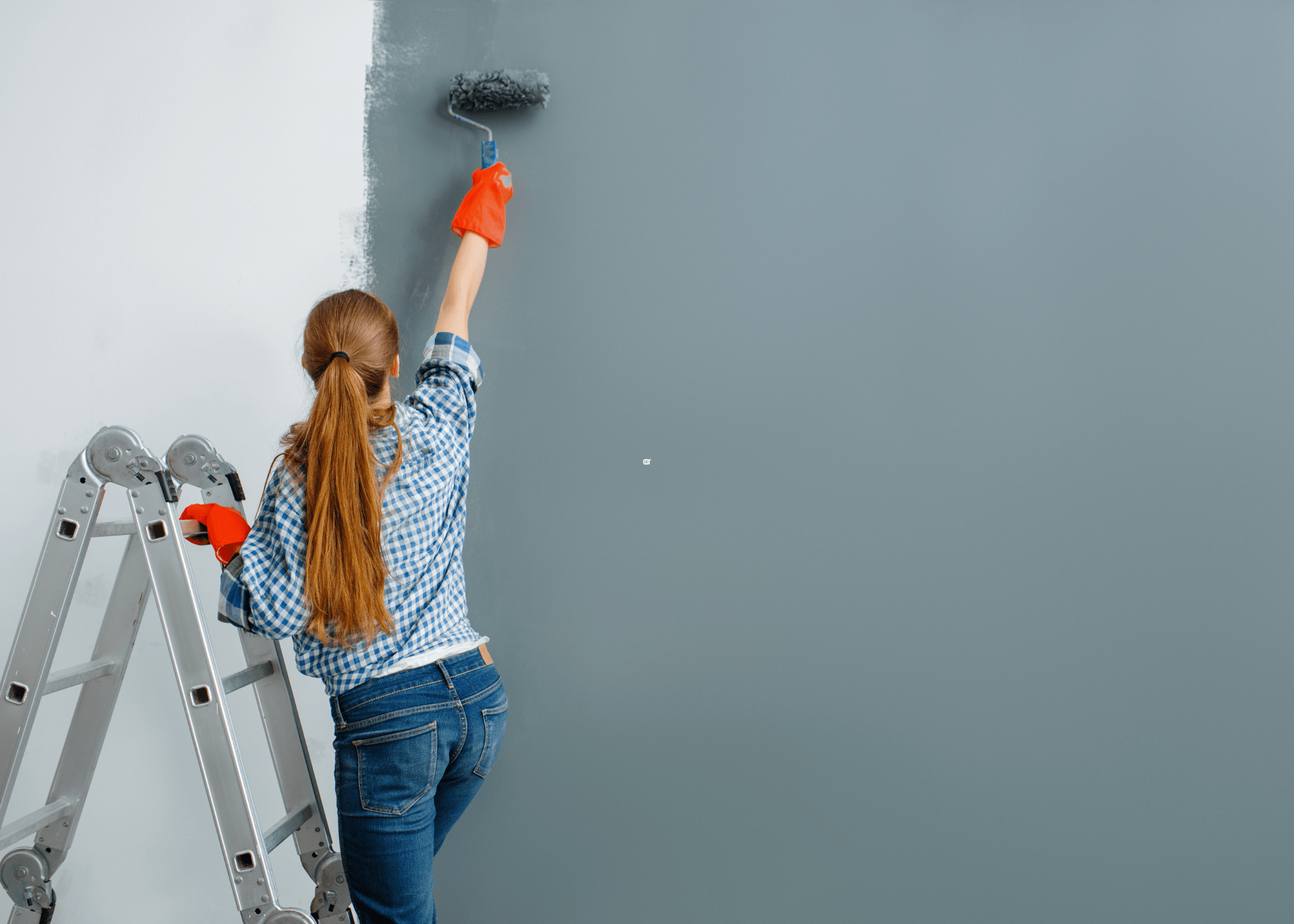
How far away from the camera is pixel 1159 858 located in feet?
3.79

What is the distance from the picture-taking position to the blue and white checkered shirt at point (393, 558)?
2.93ft

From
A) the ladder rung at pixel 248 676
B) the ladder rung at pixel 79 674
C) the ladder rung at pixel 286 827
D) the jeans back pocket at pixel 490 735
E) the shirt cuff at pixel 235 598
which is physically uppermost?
the shirt cuff at pixel 235 598

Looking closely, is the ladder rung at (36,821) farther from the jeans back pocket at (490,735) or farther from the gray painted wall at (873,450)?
the gray painted wall at (873,450)

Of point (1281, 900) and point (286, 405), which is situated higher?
point (286, 405)

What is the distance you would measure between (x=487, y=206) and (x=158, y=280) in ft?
2.00

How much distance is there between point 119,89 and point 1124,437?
5.79 feet

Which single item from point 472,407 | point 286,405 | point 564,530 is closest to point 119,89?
point 286,405

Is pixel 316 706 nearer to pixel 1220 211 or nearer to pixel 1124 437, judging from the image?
pixel 1124 437

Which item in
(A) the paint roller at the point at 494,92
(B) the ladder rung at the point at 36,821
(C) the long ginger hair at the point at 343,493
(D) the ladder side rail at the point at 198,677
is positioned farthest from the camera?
(A) the paint roller at the point at 494,92

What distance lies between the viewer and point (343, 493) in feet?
2.78

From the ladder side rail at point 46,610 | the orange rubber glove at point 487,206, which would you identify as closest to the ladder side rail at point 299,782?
the ladder side rail at point 46,610

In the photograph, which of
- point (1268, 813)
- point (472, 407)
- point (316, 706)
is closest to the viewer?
point (472, 407)

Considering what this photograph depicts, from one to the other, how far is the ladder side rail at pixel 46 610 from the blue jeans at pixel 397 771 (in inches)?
17.3

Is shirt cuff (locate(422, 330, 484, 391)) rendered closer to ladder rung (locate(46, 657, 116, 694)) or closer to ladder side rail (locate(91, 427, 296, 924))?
ladder side rail (locate(91, 427, 296, 924))
